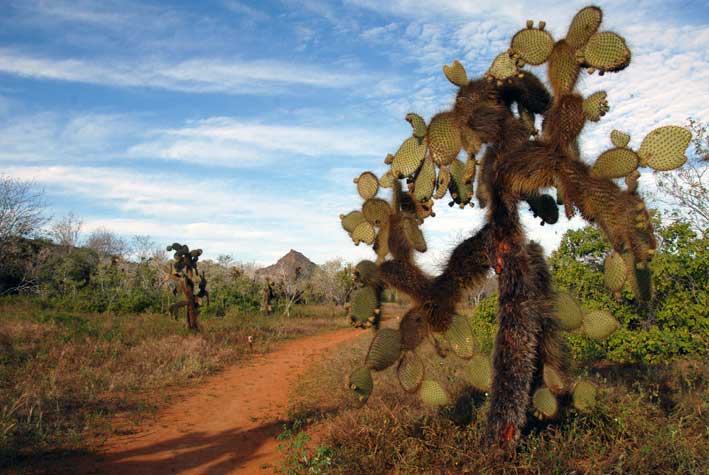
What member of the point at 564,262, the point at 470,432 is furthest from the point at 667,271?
the point at 470,432

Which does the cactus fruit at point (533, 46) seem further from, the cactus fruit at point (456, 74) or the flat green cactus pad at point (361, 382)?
the flat green cactus pad at point (361, 382)

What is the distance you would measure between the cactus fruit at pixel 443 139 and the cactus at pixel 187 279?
11.2m

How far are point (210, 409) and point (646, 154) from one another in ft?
20.6

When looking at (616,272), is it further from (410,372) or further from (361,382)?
(361,382)

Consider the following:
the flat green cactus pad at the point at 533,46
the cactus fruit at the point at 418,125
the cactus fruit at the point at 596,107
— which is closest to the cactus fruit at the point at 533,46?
the flat green cactus pad at the point at 533,46

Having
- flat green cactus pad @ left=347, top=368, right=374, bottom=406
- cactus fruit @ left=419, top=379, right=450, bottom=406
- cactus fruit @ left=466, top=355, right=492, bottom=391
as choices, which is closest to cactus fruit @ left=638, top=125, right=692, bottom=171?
cactus fruit @ left=466, top=355, right=492, bottom=391

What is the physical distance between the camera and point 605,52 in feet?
9.71

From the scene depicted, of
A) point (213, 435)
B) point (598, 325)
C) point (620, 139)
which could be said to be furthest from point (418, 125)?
point (213, 435)

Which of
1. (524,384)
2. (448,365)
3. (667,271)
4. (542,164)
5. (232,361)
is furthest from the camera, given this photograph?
(232,361)

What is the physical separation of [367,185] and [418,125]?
0.61m

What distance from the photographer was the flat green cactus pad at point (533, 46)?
126 inches

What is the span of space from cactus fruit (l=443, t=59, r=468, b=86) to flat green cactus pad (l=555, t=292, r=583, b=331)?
1759 millimetres

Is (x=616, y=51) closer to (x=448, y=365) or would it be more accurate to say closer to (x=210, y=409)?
(x=448, y=365)

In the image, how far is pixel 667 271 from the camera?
6.91m
